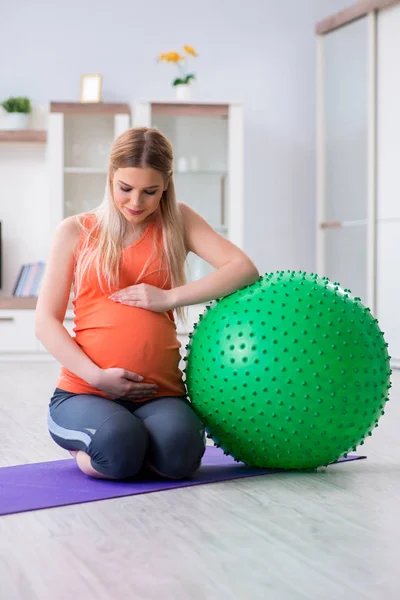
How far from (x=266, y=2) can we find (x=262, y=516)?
14.7 ft

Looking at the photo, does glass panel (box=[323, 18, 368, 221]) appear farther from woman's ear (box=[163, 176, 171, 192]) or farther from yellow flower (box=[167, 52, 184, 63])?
woman's ear (box=[163, 176, 171, 192])

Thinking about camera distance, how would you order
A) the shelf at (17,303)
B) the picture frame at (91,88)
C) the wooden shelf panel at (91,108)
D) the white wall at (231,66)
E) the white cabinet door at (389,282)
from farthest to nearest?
the white wall at (231,66)
the picture frame at (91,88)
the wooden shelf panel at (91,108)
the shelf at (17,303)
the white cabinet door at (389,282)

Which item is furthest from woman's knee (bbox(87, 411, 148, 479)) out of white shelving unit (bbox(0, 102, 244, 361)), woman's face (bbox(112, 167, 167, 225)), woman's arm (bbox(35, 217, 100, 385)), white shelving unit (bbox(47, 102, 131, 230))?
white shelving unit (bbox(47, 102, 131, 230))

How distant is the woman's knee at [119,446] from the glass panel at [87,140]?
3460 millimetres

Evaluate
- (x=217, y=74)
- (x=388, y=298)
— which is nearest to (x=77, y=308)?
(x=388, y=298)

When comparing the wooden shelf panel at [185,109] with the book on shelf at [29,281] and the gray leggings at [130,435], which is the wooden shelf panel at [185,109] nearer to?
the book on shelf at [29,281]

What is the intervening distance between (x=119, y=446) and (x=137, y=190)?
56cm

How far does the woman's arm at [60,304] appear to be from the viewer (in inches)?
79.0

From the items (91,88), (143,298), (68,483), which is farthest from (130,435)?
(91,88)

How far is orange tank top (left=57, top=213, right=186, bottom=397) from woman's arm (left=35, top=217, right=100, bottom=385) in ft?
0.10

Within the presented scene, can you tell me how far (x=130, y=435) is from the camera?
1.91 m

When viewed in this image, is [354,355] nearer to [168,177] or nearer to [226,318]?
[226,318]

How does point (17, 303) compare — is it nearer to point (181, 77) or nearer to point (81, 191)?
point (81, 191)

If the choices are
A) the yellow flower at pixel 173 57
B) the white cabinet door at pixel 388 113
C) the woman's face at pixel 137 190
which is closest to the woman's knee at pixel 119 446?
the woman's face at pixel 137 190
